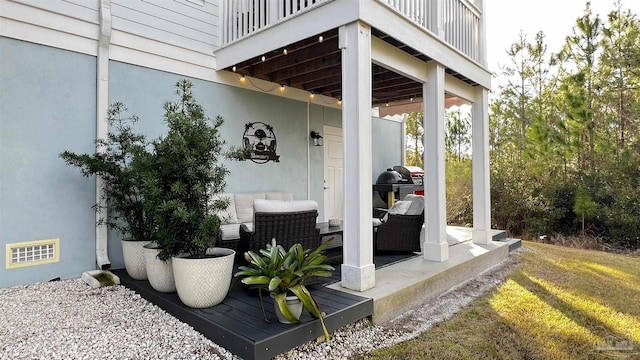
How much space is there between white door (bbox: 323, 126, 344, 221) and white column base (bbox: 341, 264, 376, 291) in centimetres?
414

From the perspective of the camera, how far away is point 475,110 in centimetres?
625

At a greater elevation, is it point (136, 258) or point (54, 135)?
point (54, 135)

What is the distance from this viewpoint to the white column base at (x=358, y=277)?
3.47m

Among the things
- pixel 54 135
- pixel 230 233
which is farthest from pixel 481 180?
pixel 54 135

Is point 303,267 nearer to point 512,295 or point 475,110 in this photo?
point 512,295

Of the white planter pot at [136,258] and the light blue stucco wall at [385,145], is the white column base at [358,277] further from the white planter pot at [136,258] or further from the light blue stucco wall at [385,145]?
the light blue stucco wall at [385,145]

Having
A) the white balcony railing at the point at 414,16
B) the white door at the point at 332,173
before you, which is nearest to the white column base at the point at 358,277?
the white balcony railing at the point at 414,16

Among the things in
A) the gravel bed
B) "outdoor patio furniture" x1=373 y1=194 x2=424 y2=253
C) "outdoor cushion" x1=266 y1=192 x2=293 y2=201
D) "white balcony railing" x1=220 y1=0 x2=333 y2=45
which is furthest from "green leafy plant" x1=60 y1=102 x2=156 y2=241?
"outdoor patio furniture" x1=373 y1=194 x2=424 y2=253

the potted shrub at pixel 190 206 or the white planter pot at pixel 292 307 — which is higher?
the potted shrub at pixel 190 206

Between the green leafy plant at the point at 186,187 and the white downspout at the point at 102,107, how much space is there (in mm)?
1723

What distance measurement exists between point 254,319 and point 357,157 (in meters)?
1.76

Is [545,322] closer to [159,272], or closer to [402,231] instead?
[402,231]

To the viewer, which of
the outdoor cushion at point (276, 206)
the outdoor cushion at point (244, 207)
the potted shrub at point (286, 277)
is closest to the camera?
the potted shrub at point (286, 277)

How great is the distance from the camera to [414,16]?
458cm
